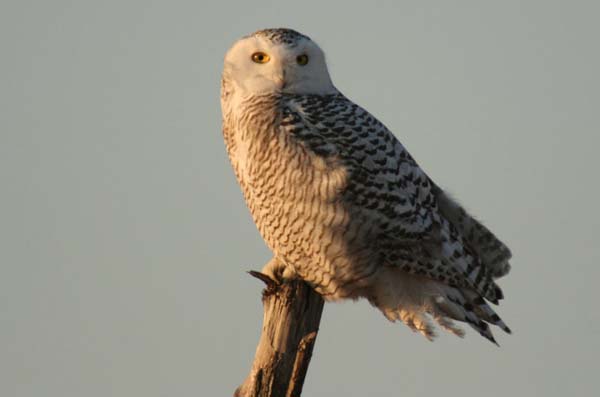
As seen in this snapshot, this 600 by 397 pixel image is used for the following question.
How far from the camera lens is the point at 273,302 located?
5719 millimetres

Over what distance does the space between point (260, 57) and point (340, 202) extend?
1.18m

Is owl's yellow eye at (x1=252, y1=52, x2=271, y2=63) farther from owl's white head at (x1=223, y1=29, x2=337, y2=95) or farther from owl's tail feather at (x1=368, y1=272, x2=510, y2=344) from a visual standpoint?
owl's tail feather at (x1=368, y1=272, x2=510, y2=344)

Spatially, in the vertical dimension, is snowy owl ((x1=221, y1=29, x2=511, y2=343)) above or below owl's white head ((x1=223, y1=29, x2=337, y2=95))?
below

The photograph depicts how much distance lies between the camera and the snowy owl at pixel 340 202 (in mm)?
5859

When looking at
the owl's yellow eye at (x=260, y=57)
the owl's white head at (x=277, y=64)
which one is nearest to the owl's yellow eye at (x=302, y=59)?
the owl's white head at (x=277, y=64)

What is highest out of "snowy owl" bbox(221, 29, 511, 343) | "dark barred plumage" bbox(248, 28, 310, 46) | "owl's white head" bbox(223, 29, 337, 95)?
"dark barred plumage" bbox(248, 28, 310, 46)

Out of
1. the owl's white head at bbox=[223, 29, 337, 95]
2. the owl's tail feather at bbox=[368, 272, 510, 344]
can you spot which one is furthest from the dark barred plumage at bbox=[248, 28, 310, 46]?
the owl's tail feather at bbox=[368, 272, 510, 344]

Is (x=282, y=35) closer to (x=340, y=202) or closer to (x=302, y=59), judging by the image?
(x=302, y=59)

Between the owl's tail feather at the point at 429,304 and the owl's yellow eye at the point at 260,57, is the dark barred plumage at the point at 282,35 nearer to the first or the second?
the owl's yellow eye at the point at 260,57

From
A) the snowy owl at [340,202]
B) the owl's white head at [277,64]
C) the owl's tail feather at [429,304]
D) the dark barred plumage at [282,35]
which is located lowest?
the owl's tail feather at [429,304]

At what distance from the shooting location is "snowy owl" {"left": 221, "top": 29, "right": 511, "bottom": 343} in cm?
586

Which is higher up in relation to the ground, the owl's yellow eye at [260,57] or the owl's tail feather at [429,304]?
the owl's yellow eye at [260,57]

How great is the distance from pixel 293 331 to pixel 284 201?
793mm

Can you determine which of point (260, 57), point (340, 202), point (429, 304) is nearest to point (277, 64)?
point (260, 57)
